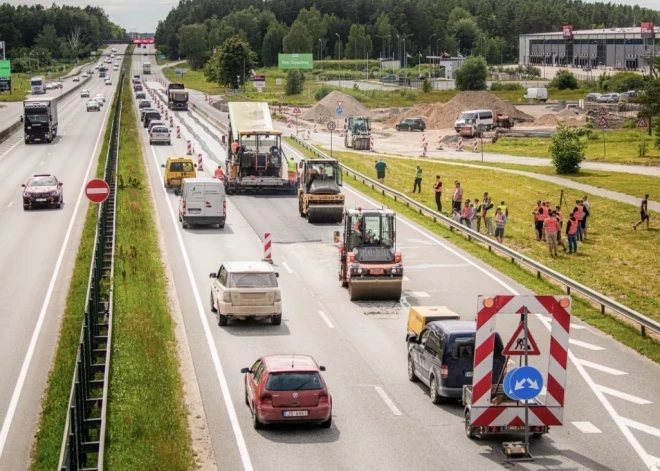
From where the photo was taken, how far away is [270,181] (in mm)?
57031

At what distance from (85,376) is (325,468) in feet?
18.3

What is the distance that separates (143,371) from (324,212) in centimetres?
2360

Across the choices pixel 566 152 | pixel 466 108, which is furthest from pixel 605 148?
pixel 466 108

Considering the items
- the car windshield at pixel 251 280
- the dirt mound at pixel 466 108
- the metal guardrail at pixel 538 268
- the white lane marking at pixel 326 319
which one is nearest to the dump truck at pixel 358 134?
the dirt mound at pixel 466 108

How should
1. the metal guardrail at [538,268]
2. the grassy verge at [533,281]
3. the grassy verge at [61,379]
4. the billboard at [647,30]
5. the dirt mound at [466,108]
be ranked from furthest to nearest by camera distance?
the billboard at [647,30], the dirt mound at [466,108], the metal guardrail at [538,268], the grassy verge at [533,281], the grassy verge at [61,379]

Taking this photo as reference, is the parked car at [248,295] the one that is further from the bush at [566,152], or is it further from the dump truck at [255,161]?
the bush at [566,152]

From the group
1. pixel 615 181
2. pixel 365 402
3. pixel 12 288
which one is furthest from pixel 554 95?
pixel 365 402

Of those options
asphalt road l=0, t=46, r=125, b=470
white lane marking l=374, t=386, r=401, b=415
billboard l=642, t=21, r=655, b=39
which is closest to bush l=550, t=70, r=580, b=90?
billboard l=642, t=21, r=655, b=39

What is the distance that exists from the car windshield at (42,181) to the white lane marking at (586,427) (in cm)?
3783

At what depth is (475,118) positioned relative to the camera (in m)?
101

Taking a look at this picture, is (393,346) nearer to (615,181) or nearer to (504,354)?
(504,354)

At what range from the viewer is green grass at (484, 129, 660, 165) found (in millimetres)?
74938

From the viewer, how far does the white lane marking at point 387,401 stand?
22453mm

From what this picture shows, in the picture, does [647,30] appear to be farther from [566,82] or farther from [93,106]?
[93,106]
